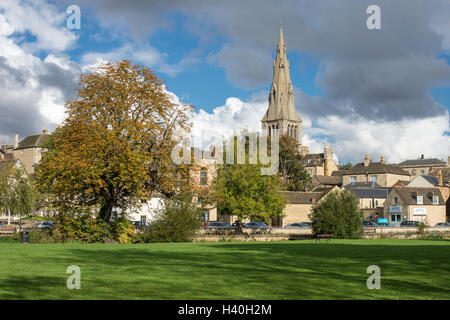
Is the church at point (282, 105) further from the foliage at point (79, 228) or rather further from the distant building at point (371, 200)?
the foliage at point (79, 228)

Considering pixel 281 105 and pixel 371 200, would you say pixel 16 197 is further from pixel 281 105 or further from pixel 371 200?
pixel 281 105

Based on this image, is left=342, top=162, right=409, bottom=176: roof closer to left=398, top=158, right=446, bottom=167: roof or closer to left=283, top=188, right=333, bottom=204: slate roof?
left=398, top=158, right=446, bottom=167: roof

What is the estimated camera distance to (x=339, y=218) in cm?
5612

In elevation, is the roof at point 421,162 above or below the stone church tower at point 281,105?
below

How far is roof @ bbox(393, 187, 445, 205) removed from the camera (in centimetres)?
9444

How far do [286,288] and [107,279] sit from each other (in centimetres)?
509

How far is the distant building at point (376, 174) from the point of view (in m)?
133

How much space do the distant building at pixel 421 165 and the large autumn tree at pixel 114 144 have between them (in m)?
149

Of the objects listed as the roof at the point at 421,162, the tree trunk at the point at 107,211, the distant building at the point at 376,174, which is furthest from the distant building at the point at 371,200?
the roof at the point at 421,162

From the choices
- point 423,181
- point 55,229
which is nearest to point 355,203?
point 55,229

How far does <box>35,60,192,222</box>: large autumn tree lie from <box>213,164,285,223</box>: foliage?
65.5 feet

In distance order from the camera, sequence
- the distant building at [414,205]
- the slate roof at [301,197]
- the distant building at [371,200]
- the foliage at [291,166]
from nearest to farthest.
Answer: the slate roof at [301,197]
the distant building at [414,205]
the distant building at [371,200]
the foliage at [291,166]

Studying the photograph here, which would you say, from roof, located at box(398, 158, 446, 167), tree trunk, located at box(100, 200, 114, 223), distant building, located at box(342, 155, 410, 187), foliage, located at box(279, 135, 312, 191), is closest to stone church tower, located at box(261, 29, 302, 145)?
roof, located at box(398, 158, 446, 167)
